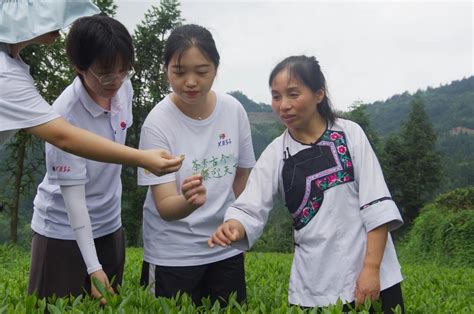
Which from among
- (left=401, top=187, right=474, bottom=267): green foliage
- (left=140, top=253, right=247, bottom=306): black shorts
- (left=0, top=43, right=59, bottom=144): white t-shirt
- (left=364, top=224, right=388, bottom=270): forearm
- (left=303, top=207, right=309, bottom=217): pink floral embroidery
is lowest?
(left=401, top=187, right=474, bottom=267): green foliage

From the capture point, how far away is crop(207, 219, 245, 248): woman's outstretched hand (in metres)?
2.12

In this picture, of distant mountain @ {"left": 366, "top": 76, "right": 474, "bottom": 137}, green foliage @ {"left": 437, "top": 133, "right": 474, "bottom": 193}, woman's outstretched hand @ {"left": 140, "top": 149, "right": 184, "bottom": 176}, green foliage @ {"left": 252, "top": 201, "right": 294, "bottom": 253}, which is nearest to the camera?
woman's outstretched hand @ {"left": 140, "top": 149, "right": 184, "bottom": 176}

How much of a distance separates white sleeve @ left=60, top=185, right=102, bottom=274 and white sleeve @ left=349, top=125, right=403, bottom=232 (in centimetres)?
99

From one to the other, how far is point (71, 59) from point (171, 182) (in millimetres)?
588

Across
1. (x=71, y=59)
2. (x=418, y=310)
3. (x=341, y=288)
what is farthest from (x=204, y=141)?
(x=418, y=310)

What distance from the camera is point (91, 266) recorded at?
7.39 ft

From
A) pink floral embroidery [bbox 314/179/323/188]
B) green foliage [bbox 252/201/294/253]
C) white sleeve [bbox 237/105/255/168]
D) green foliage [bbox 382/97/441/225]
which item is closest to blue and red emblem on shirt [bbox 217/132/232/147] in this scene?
white sleeve [bbox 237/105/255/168]

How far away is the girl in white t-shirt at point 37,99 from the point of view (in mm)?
1912

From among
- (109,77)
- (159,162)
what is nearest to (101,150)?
(159,162)

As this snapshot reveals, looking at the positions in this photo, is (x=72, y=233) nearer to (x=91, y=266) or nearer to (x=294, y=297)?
(x=91, y=266)

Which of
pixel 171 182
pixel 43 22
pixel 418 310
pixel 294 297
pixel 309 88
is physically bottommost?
pixel 418 310

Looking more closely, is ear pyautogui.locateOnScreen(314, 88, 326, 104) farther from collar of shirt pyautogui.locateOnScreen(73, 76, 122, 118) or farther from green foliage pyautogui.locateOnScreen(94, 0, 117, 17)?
green foliage pyautogui.locateOnScreen(94, 0, 117, 17)

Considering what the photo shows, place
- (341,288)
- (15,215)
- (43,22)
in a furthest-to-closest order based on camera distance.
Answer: (15,215) < (341,288) < (43,22)

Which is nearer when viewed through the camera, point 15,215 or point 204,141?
point 204,141
